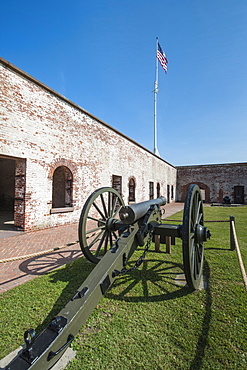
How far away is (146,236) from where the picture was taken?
2896 mm

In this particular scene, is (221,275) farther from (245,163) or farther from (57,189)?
(245,163)

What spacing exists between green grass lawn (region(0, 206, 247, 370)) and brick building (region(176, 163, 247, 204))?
21415 millimetres

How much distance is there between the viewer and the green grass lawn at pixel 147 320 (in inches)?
65.6

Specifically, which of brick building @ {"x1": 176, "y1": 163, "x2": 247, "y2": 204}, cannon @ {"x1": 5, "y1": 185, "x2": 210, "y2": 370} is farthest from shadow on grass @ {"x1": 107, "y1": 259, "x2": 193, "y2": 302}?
brick building @ {"x1": 176, "y1": 163, "x2": 247, "y2": 204}

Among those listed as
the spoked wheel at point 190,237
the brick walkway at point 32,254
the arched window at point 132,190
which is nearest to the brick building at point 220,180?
the arched window at point 132,190

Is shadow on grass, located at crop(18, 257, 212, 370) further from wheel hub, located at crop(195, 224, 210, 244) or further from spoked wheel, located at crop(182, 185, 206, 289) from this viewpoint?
wheel hub, located at crop(195, 224, 210, 244)

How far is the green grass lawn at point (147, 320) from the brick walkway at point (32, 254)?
320 mm

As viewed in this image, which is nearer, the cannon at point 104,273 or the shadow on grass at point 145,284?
the cannon at point 104,273

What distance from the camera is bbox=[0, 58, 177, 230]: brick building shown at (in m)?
5.89

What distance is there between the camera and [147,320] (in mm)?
2123

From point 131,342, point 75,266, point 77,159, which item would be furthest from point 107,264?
point 77,159

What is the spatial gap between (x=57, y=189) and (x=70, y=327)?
477 inches

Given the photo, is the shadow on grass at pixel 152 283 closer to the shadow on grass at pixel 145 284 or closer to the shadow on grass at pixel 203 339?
the shadow on grass at pixel 145 284

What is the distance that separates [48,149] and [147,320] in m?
6.26
